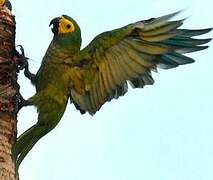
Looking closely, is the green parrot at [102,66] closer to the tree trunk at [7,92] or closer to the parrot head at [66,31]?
the parrot head at [66,31]

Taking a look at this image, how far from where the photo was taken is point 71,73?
4348 millimetres

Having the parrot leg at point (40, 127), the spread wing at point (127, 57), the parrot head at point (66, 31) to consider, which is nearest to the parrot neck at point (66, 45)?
the parrot head at point (66, 31)

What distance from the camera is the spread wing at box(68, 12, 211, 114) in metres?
4.04

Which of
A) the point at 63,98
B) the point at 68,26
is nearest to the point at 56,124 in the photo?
the point at 63,98

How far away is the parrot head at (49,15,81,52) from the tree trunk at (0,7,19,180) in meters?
0.52

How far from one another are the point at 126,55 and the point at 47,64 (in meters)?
0.58

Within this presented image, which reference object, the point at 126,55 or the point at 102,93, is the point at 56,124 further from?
the point at 126,55

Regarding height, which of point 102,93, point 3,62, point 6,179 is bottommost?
point 6,179

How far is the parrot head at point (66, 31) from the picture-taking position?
15.0ft

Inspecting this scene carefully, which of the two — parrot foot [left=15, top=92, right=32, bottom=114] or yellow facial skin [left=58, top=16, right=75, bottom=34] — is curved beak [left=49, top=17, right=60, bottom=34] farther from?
parrot foot [left=15, top=92, right=32, bottom=114]

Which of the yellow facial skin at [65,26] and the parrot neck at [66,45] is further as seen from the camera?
the yellow facial skin at [65,26]

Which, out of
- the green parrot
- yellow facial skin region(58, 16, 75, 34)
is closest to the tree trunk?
the green parrot

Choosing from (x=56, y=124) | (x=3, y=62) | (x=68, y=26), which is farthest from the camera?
(x=68, y=26)

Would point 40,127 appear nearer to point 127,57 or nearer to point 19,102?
point 19,102
